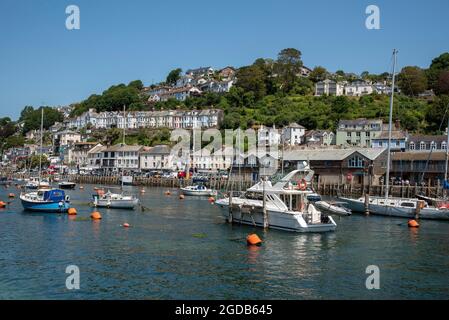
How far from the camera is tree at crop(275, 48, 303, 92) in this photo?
18550cm

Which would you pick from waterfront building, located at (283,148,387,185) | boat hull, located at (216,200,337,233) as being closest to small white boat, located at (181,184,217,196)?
waterfront building, located at (283,148,387,185)

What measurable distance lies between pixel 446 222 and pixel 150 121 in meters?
144

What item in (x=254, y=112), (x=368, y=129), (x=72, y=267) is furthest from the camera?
(x=254, y=112)

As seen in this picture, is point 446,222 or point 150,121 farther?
point 150,121

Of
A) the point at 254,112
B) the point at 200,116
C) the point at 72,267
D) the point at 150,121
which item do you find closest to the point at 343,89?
the point at 254,112

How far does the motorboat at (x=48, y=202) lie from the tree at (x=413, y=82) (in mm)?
135603

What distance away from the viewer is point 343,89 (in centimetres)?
17488

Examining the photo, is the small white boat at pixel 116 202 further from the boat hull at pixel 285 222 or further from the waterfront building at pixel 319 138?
the waterfront building at pixel 319 138

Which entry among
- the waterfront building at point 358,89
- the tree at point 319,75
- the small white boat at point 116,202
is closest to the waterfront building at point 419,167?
the small white boat at point 116,202

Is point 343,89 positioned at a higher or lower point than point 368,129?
higher

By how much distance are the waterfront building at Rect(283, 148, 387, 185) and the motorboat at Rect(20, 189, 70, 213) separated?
41.8 m

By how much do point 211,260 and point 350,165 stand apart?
61.6 m

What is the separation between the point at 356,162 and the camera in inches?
3467
